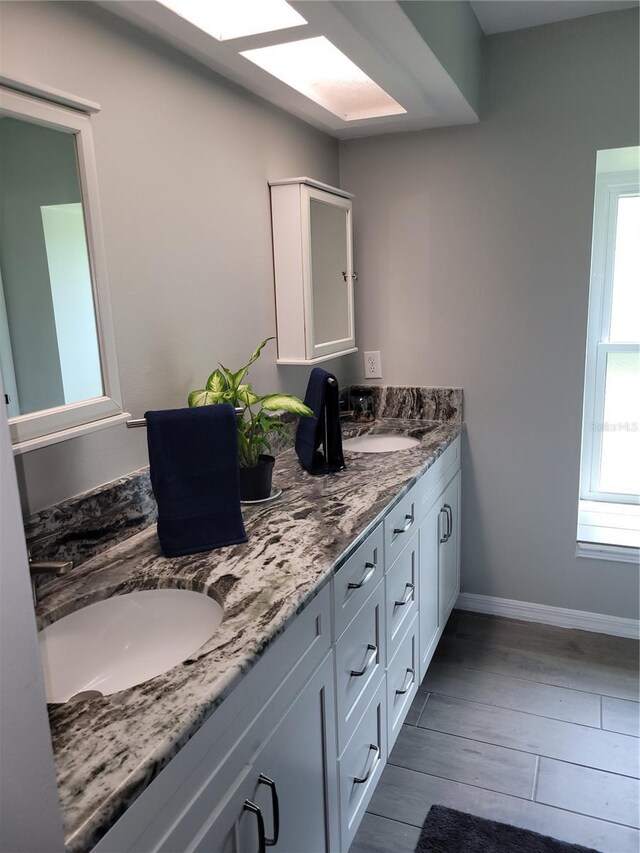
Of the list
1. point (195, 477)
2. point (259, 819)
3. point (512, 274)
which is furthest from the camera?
point (512, 274)

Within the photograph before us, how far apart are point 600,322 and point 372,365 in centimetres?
105

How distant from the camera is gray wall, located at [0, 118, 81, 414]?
1.01 metres

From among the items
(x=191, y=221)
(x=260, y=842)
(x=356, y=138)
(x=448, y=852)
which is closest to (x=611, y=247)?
(x=356, y=138)

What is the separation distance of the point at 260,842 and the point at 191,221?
1.44m

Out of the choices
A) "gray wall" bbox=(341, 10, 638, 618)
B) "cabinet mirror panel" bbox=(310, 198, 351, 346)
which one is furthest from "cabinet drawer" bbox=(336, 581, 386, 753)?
"gray wall" bbox=(341, 10, 638, 618)

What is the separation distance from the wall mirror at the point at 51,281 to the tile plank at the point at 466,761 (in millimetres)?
1474

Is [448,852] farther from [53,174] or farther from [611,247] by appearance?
[611,247]

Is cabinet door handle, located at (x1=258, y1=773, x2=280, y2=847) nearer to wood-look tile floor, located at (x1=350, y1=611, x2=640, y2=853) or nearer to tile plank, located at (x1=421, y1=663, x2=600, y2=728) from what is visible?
wood-look tile floor, located at (x1=350, y1=611, x2=640, y2=853)

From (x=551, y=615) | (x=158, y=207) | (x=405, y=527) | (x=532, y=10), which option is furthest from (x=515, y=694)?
(x=532, y=10)

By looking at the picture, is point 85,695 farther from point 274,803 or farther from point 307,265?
point 307,265

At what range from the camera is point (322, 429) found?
6.31ft

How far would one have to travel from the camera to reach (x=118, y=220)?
1.44 metres

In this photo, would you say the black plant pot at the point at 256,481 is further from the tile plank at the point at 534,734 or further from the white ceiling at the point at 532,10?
the white ceiling at the point at 532,10

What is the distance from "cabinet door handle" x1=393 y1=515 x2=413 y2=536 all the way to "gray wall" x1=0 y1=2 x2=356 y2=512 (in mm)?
678
